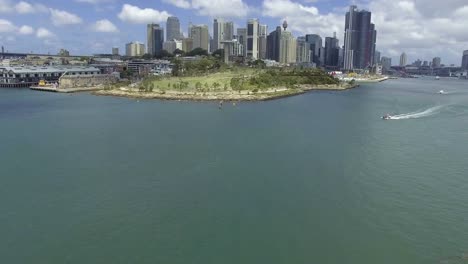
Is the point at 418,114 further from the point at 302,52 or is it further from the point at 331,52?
the point at 331,52

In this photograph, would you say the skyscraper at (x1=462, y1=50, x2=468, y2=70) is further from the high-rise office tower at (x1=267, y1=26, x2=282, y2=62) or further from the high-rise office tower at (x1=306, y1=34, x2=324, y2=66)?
the high-rise office tower at (x1=267, y1=26, x2=282, y2=62)

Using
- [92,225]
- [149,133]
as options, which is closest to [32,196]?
[92,225]

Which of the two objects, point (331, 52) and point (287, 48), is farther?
point (331, 52)

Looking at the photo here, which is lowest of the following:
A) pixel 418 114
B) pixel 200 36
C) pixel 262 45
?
pixel 418 114

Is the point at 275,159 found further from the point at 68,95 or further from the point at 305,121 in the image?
the point at 68,95

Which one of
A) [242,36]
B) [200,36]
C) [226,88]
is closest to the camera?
[226,88]

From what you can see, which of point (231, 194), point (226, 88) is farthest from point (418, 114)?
point (231, 194)

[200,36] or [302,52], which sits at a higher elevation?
[200,36]

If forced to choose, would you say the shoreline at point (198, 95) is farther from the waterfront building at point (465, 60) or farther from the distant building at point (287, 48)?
the waterfront building at point (465, 60)
